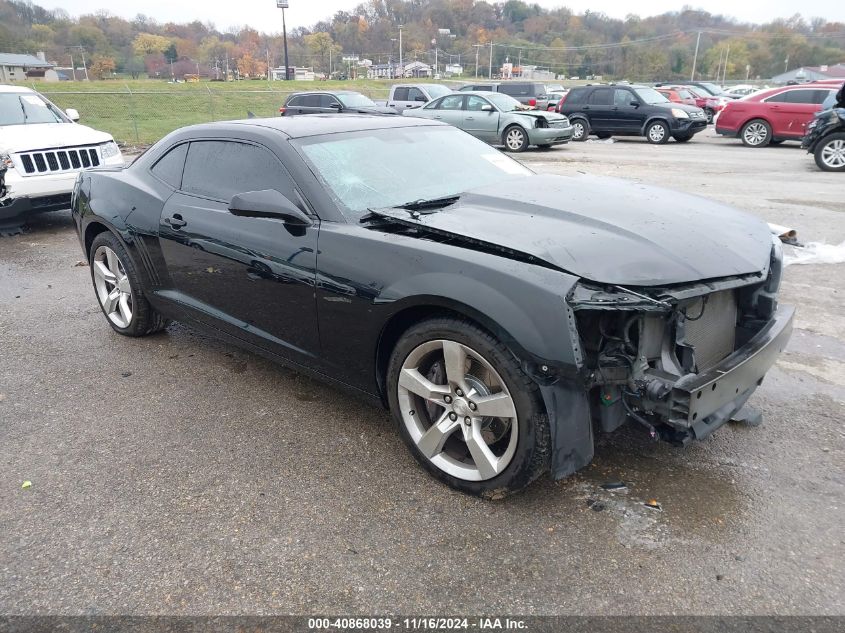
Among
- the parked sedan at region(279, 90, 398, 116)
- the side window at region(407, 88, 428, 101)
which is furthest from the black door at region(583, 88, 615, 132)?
the parked sedan at region(279, 90, 398, 116)

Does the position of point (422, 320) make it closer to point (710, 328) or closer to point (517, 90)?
point (710, 328)

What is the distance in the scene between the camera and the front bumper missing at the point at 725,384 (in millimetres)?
2410

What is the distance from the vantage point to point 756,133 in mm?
17172

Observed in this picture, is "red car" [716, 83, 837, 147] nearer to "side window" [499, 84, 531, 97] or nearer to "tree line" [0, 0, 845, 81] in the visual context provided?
"side window" [499, 84, 531, 97]

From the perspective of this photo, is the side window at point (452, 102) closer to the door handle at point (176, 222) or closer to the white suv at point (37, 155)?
the white suv at point (37, 155)

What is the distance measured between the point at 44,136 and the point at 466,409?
8.14 m

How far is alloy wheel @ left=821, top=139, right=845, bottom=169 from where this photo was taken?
12.1 metres

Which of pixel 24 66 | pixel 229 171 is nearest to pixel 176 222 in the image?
pixel 229 171

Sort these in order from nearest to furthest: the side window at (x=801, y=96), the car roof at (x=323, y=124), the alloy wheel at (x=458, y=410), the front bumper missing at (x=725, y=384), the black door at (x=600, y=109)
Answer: the front bumper missing at (x=725, y=384) → the alloy wheel at (x=458, y=410) → the car roof at (x=323, y=124) → the side window at (x=801, y=96) → the black door at (x=600, y=109)

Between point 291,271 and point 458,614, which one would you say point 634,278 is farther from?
point 291,271

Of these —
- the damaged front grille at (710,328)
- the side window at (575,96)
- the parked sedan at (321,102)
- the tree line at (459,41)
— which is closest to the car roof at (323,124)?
the damaged front grille at (710,328)

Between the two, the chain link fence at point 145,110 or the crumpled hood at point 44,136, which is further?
the chain link fence at point 145,110

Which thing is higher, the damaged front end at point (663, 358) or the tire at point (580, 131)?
the damaged front end at point (663, 358)

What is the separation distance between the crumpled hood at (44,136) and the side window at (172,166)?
192 inches
